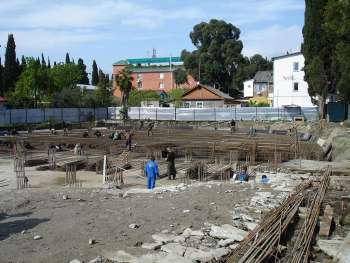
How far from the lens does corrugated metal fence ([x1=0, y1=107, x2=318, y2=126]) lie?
59.1m

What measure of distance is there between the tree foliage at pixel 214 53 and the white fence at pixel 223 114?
23433 millimetres

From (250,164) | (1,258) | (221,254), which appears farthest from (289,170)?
(1,258)

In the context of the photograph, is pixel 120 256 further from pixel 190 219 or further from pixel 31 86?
pixel 31 86

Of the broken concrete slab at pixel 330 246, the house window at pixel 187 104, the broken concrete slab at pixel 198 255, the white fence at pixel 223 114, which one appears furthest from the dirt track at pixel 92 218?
the house window at pixel 187 104

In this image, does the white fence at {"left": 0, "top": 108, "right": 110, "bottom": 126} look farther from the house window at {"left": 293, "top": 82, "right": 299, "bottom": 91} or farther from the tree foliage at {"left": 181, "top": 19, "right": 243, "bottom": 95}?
the house window at {"left": 293, "top": 82, "right": 299, "bottom": 91}

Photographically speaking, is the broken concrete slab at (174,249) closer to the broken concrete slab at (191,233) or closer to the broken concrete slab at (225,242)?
the broken concrete slab at (191,233)

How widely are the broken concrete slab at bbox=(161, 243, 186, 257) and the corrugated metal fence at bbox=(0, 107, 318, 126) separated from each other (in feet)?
160

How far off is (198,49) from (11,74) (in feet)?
105

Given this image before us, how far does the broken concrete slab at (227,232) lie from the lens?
472 inches

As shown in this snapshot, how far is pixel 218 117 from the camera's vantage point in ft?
211

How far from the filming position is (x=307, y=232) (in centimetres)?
1292

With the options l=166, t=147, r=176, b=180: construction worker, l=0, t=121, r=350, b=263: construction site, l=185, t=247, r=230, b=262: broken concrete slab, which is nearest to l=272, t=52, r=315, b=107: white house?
l=0, t=121, r=350, b=263: construction site

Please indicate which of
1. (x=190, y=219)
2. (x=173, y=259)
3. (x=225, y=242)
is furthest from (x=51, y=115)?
(x=173, y=259)

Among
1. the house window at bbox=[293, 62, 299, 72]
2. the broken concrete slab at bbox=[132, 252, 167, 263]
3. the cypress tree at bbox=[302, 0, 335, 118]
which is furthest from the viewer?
the house window at bbox=[293, 62, 299, 72]
